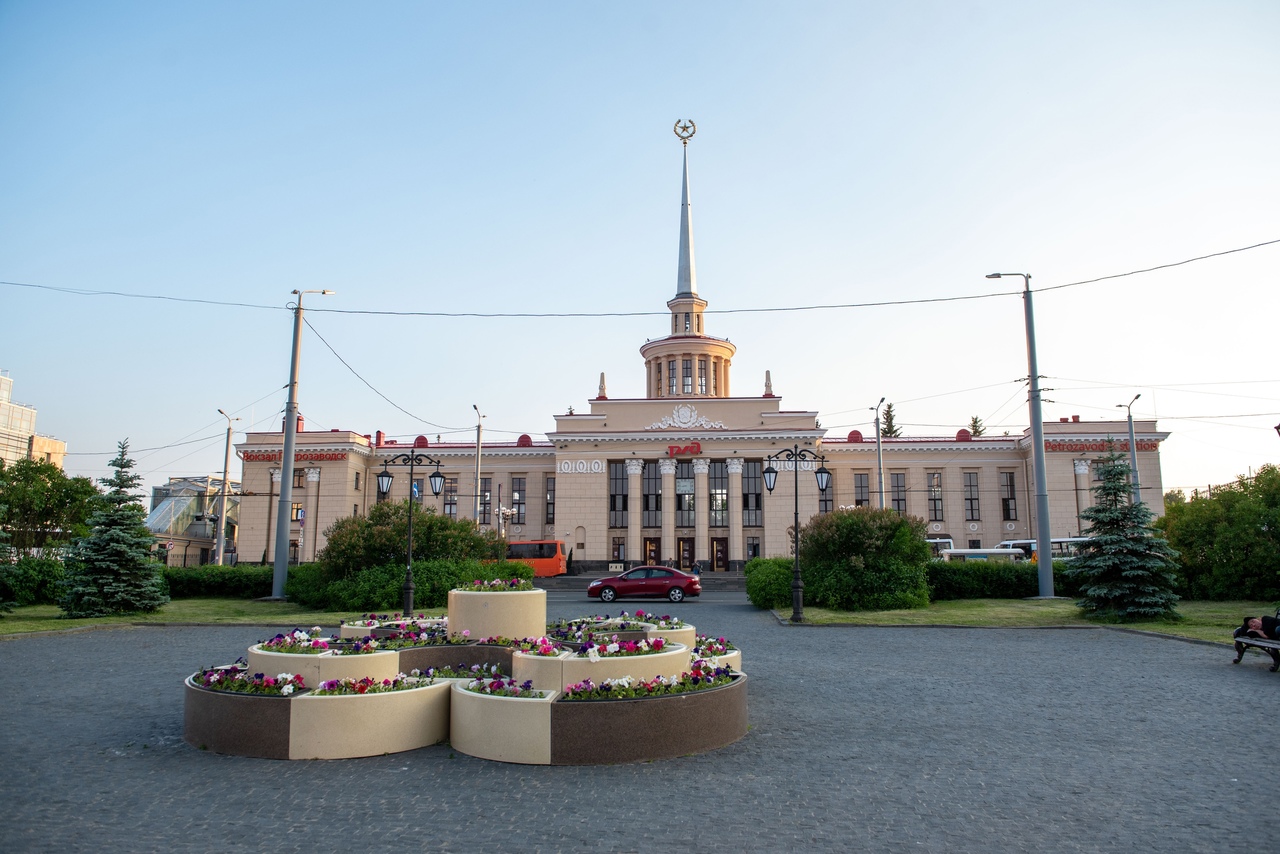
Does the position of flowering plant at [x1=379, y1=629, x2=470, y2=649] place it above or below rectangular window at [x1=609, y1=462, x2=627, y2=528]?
below

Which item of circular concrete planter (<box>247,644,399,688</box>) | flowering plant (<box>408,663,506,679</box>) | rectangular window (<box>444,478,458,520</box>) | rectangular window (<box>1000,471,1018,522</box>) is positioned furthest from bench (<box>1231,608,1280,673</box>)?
rectangular window (<box>444,478,458,520</box>)

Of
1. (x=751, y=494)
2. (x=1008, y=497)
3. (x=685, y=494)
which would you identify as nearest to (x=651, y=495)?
(x=685, y=494)

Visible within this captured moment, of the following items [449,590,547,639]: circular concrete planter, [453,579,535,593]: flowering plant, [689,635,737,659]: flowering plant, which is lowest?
[689,635,737,659]: flowering plant

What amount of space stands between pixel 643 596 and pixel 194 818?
26172mm

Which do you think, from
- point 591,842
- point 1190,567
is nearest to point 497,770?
point 591,842

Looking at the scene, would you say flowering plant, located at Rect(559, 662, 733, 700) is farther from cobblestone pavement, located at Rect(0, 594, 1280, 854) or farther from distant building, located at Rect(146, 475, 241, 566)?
distant building, located at Rect(146, 475, 241, 566)

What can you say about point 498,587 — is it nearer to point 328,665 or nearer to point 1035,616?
point 328,665

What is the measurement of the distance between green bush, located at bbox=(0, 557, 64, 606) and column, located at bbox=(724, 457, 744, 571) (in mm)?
35539

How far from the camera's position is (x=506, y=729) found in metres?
7.89

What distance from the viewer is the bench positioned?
12.5 meters

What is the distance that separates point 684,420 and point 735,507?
6485 mm

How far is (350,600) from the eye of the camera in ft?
77.6

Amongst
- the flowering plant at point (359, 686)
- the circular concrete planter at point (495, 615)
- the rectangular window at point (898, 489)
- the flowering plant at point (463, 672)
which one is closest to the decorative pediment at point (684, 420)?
the rectangular window at point (898, 489)

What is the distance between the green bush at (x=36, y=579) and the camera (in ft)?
83.7
